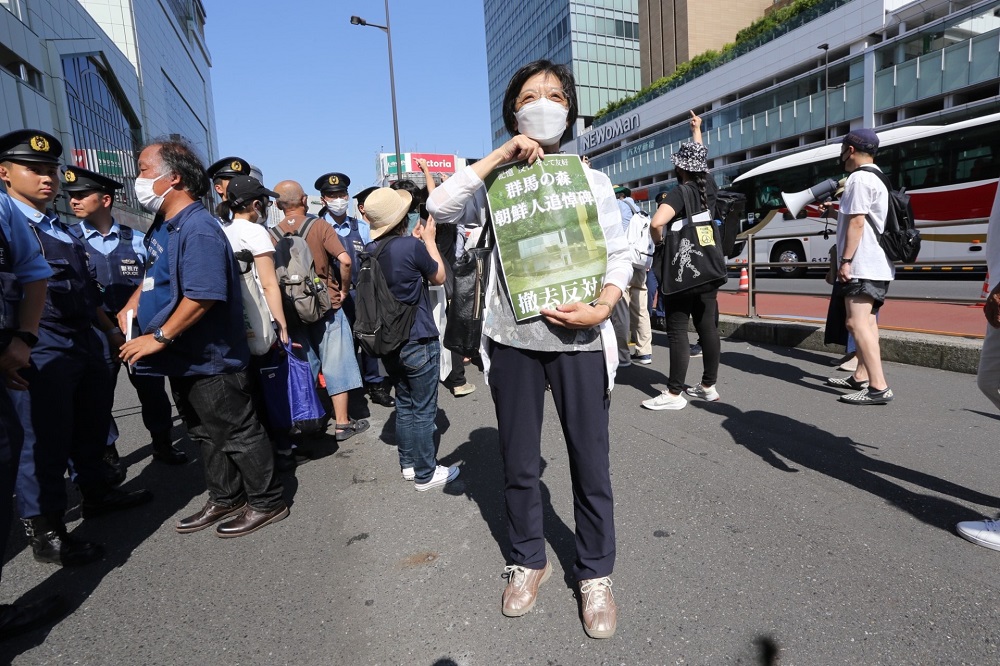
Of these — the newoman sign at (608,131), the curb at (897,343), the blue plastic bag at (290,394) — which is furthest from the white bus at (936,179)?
the newoman sign at (608,131)

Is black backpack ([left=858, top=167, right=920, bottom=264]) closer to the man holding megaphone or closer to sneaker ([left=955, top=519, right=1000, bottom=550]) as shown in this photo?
the man holding megaphone

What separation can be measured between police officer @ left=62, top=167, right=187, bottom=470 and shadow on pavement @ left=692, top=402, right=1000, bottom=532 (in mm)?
3986

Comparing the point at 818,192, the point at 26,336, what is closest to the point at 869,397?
the point at 818,192

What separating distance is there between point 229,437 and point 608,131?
4950 cm

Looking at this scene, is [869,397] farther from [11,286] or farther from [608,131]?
[608,131]

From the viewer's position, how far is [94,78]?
27109 mm

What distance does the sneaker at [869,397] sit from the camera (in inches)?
168

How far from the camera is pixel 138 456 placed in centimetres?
423

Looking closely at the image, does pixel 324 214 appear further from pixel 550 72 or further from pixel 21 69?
pixel 21 69

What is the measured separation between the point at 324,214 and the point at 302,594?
174 inches

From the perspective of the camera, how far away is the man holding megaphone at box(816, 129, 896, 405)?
13.6 ft

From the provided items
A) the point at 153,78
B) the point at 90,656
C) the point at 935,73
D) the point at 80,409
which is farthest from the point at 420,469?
the point at 153,78

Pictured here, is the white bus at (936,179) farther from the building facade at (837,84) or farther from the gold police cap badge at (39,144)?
the gold police cap badge at (39,144)

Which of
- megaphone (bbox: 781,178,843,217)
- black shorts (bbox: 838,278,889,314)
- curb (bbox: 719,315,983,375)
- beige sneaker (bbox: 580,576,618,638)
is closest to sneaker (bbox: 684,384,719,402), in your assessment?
black shorts (bbox: 838,278,889,314)
